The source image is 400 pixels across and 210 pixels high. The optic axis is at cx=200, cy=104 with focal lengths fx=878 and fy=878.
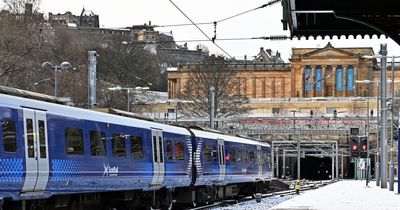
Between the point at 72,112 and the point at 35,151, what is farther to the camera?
the point at 72,112

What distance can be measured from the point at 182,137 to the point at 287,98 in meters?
→ 99.1

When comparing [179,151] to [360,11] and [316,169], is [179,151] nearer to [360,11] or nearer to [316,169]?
[360,11]

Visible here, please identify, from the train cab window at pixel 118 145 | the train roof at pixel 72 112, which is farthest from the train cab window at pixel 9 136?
the train cab window at pixel 118 145

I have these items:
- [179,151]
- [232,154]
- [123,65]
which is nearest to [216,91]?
[123,65]

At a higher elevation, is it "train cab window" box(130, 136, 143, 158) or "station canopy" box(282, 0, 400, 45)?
"station canopy" box(282, 0, 400, 45)

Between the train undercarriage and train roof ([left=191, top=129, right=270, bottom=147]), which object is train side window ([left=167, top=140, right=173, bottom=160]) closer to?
the train undercarriage

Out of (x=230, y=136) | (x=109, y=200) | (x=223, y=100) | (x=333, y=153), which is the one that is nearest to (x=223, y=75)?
(x=223, y=100)

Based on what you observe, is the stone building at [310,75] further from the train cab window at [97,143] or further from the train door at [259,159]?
the train cab window at [97,143]

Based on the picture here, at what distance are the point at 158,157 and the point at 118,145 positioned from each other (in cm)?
403

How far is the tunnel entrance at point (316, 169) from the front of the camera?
105 metres

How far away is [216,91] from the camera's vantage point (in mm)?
97000

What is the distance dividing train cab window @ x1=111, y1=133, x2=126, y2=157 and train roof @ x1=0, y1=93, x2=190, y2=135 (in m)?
0.40

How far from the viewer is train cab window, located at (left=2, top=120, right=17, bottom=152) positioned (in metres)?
17.6

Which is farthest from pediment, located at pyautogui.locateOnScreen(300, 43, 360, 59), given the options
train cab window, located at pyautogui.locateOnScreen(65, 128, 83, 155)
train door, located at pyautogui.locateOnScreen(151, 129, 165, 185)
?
train cab window, located at pyautogui.locateOnScreen(65, 128, 83, 155)
